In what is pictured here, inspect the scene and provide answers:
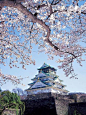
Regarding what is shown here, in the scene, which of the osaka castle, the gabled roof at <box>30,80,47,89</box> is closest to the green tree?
the osaka castle

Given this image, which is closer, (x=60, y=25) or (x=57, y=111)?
(x=60, y=25)

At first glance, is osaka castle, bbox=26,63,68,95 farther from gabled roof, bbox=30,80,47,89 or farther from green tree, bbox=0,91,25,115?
green tree, bbox=0,91,25,115

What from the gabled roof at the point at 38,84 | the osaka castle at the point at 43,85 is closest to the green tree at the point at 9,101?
the osaka castle at the point at 43,85

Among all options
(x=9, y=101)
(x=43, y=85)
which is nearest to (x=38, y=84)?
(x=43, y=85)

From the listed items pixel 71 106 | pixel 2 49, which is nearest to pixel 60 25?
pixel 2 49

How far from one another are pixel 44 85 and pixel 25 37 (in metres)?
19.5

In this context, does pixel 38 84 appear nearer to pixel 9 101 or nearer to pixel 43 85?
→ pixel 43 85

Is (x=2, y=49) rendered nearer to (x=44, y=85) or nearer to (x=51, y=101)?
(x=51, y=101)

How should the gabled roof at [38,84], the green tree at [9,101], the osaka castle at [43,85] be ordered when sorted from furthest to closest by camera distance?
the gabled roof at [38,84], the osaka castle at [43,85], the green tree at [9,101]

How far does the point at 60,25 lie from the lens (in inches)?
214

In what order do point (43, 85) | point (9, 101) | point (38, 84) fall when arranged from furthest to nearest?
point (38, 84), point (43, 85), point (9, 101)

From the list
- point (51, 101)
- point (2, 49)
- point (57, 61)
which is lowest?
point (51, 101)

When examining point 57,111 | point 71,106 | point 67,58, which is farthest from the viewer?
point 57,111

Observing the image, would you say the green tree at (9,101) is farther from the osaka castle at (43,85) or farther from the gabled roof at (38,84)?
the gabled roof at (38,84)
